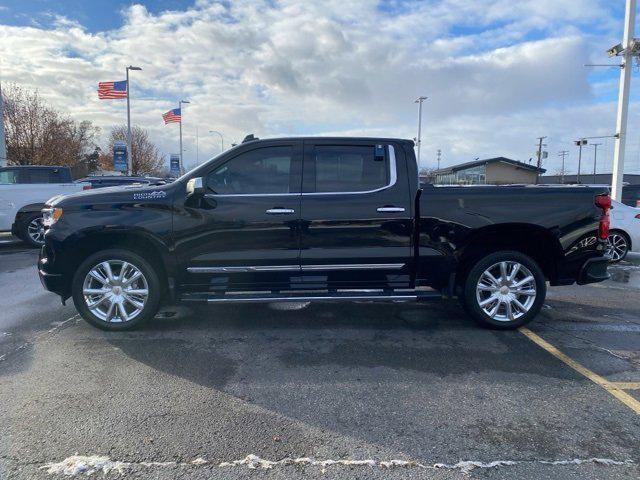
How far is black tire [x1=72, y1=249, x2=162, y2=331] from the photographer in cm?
491

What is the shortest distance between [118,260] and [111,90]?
26.7m

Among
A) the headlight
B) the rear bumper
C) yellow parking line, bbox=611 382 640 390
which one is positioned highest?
the headlight

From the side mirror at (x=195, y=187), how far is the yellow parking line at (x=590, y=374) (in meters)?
3.74

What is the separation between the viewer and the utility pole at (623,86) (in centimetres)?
1352

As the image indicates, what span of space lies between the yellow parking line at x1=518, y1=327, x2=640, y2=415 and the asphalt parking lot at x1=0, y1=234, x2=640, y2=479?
2cm

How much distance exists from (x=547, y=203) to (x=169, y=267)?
4.02m

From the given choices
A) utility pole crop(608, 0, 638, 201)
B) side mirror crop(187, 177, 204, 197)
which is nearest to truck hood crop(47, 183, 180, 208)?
side mirror crop(187, 177, 204, 197)

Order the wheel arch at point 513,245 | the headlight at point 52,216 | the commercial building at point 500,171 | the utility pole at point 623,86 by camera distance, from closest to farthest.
A: 1. the headlight at point 52,216
2. the wheel arch at point 513,245
3. the utility pole at point 623,86
4. the commercial building at point 500,171

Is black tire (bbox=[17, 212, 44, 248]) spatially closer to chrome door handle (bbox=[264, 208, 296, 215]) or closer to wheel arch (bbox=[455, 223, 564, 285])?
chrome door handle (bbox=[264, 208, 296, 215])

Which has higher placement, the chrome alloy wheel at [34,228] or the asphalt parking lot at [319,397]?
the chrome alloy wheel at [34,228]

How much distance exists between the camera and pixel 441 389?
3750 millimetres

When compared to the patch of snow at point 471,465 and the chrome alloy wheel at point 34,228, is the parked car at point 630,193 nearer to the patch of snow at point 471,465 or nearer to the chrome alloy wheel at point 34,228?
the patch of snow at point 471,465

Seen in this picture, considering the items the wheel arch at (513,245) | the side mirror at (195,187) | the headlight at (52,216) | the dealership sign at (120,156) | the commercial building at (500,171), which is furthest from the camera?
the commercial building at (500,171)

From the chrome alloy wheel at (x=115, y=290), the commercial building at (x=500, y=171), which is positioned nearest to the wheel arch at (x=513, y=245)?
the chrome alloy wheel at (x=115, y=290)
